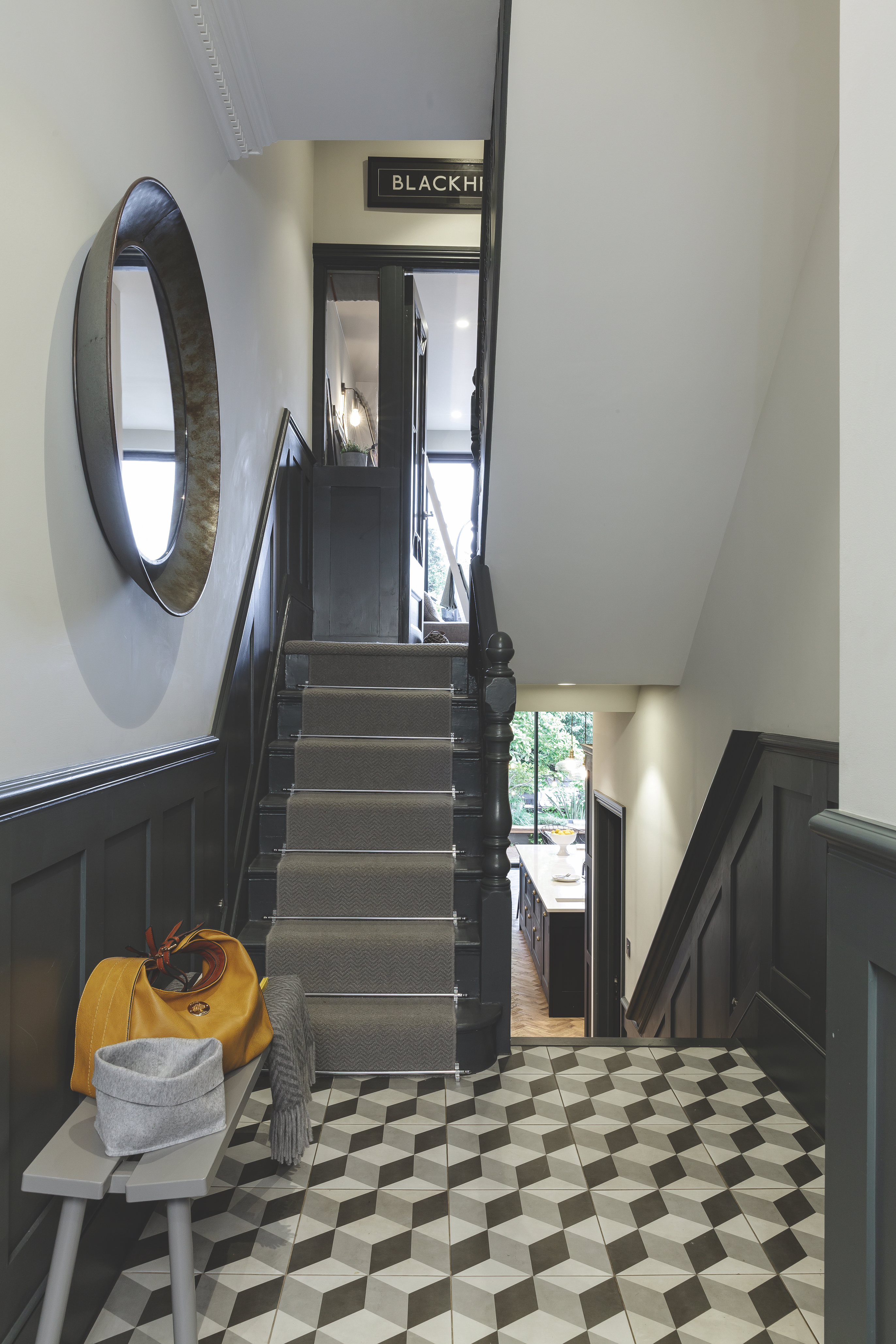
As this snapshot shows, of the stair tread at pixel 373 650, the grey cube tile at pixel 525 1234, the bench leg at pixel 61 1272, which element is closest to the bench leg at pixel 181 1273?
the bench leg at pixel 61 1272

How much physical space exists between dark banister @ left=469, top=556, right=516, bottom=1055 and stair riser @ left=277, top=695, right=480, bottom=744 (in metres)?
0.67

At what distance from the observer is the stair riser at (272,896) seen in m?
3.01

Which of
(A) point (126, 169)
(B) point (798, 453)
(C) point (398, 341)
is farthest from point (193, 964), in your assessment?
(C) point (398, 341)

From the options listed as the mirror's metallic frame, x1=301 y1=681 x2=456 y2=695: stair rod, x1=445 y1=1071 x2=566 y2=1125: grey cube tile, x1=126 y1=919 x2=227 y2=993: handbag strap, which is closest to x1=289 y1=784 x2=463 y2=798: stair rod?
Answer: x1=301 y1=681 x2=456 y2=695: stair rod

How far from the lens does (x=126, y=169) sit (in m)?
1.92

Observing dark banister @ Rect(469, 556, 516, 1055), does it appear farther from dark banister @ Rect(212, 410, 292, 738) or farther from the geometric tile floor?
dark banister @ Rect(212, 410, 292, 738)

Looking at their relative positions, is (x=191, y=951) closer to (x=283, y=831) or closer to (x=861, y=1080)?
(x=861, y=1080)

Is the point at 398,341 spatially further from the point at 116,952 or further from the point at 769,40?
the point at 116,952

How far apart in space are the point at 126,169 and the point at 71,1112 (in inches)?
76.0

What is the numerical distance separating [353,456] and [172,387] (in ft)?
10.9

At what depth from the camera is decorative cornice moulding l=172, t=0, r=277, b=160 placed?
7.62ft

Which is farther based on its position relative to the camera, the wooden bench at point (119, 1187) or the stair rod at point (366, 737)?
the stair rod at point (366, 737)

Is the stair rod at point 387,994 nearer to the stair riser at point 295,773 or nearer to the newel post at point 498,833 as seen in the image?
the newel post at point 498,833

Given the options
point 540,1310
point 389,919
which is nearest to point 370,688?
point 389,919
